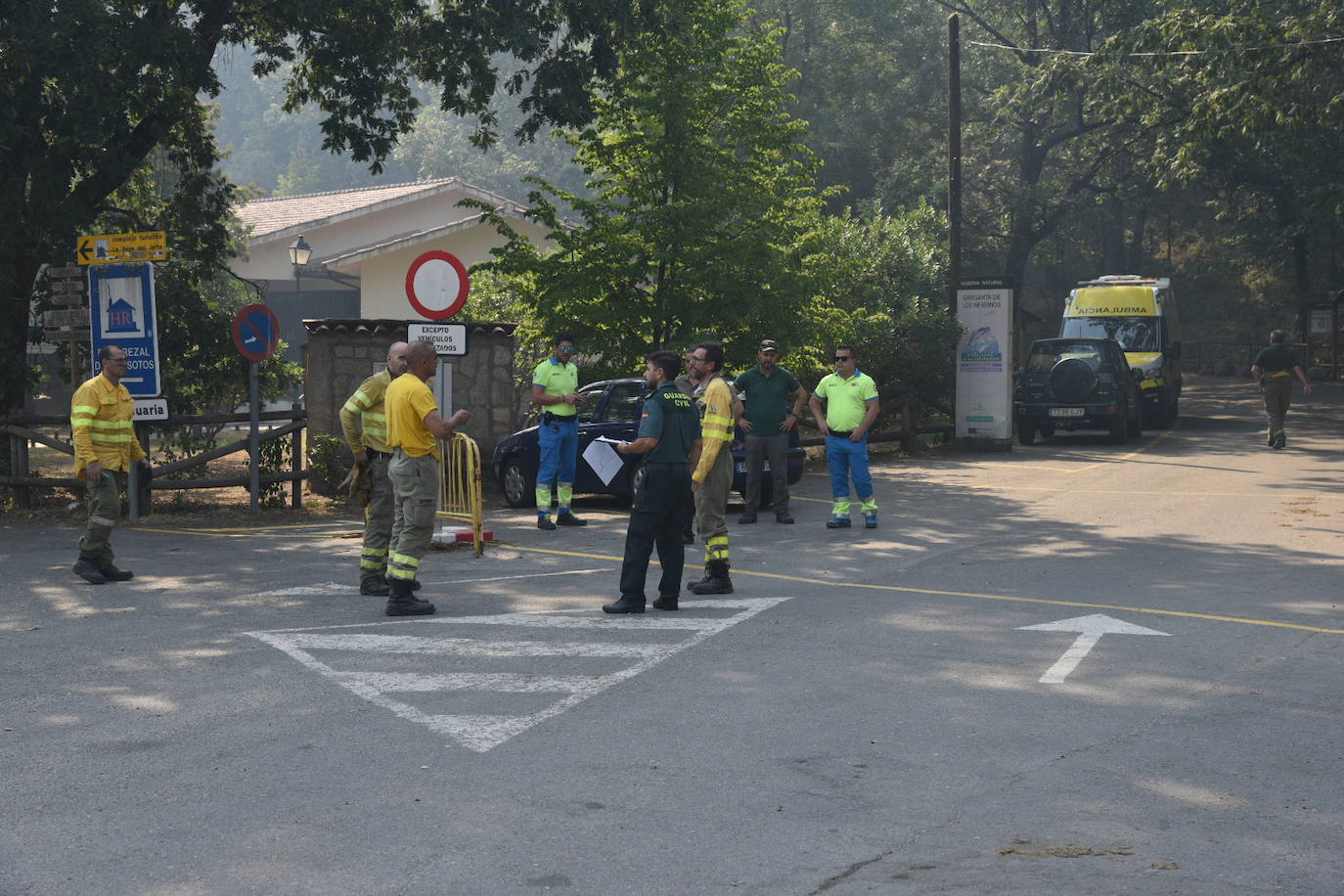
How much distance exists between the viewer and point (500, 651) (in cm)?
876

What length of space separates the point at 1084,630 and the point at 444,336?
634 cm

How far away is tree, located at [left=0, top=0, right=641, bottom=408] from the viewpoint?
14992mm

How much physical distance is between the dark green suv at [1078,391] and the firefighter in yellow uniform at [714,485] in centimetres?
1562

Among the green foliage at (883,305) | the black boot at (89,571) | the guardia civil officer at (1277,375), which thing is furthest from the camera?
the guardia civil officer at (1277,375)

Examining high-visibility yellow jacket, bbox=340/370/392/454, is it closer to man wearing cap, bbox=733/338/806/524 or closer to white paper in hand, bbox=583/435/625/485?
white paper in hand, bbox=583/435/625/485

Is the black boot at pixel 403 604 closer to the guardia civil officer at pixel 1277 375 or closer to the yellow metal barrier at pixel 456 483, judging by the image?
the yellow metal barrier at pixel 456 483

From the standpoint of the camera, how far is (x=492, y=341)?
19688 mm

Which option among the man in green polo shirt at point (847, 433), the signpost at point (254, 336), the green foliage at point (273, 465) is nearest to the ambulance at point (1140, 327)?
the man in green polo shirt at point (847, 433)

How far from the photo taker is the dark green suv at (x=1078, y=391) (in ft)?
83.3

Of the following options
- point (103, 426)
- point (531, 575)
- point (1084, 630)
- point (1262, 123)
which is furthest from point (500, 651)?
point (1262, 123)

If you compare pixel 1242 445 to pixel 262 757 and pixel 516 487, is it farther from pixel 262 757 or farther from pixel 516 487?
pixel 262 757

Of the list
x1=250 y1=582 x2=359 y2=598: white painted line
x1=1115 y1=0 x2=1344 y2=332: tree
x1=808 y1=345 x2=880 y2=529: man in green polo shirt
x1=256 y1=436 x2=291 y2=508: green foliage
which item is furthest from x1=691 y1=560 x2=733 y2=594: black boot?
x1=1115 y1=0 x2=1344 y2=332: tree

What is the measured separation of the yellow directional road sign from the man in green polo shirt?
6.78 metres

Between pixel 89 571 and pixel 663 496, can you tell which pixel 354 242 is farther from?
pixel 663 496
